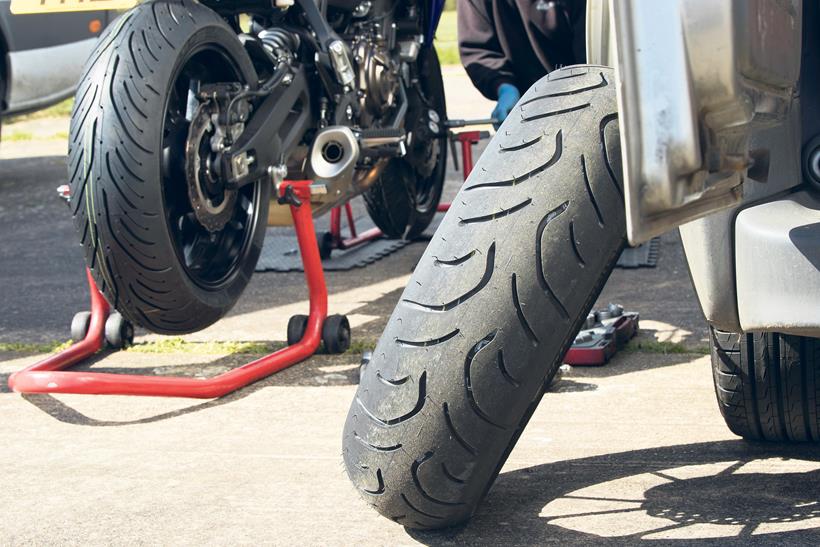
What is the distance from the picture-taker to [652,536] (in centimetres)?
222

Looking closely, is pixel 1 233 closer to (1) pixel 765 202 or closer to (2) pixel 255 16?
(2) pixel 255 16

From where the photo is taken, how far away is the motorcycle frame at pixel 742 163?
1.63 meters

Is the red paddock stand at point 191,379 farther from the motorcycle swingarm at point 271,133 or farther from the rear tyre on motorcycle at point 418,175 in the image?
the rear tyre on motorcycle at point 418,175

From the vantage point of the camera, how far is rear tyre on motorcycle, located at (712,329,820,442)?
2.55m

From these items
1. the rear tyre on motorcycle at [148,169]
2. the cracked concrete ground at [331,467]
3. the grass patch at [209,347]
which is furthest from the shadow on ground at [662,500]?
the grass patch at [209,347]

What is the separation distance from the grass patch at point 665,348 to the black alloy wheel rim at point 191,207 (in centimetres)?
114

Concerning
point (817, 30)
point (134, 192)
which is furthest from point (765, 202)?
point (134, 192)

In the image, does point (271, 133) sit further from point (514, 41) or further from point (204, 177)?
point (514, 41)

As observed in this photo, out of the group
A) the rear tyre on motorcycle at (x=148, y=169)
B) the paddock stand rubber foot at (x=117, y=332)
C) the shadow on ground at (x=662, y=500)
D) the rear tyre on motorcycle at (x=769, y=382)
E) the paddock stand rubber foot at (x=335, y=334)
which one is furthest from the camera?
the paddock stand rubber foot at (x=117, y=332)

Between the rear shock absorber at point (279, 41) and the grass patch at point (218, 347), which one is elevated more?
the rear shock absorber at point (279, 41)

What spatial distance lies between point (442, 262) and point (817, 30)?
0.78m

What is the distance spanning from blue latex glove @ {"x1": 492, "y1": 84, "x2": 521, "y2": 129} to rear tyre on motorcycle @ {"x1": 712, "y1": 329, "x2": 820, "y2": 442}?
192 cm

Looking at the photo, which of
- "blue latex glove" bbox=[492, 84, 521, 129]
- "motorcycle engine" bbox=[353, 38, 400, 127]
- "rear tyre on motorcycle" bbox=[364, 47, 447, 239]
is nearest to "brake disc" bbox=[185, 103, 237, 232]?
"motorcycle engine" bbox=[353, 38, 400, 127]

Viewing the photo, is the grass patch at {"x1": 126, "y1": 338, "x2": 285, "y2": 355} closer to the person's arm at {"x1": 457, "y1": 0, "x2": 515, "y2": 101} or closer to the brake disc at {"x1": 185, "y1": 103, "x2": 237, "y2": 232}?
the brake disc at {"x1": 185, "y1": 103, "x2": 237, "y2": 232}
